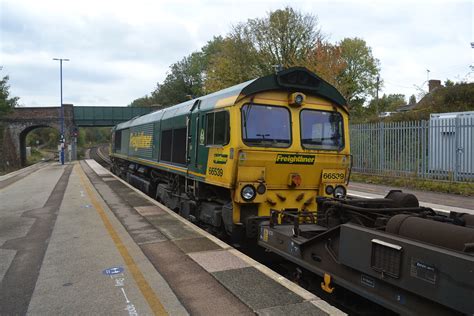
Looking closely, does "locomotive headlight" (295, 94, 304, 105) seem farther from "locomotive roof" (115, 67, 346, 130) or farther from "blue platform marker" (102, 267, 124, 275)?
"blue platform marker" (102, 267, 124, 275)

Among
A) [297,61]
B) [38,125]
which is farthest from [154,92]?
[297,61]

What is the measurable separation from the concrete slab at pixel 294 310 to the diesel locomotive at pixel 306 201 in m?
0.41

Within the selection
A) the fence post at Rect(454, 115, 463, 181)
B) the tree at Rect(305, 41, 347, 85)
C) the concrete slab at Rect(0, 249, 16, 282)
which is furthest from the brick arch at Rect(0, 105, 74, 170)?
the fence post at Rect(454, 115, 463, 181)

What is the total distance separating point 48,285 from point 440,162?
584 inches

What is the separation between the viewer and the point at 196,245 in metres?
7.21

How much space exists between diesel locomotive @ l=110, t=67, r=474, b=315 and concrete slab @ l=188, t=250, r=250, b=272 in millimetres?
468

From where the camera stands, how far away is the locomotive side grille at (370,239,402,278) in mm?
3658

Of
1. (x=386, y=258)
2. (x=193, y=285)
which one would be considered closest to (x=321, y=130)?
(x=193, y=285)

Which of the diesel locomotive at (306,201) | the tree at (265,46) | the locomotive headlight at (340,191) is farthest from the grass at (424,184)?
the tree at (265,46)

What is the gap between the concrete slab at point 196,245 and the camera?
695 cm

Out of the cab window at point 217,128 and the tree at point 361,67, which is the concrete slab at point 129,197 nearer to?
the cab window at point 217,128

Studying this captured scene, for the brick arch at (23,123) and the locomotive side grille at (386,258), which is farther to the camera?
the brick arch at (23,123)

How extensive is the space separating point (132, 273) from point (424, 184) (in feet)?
40.7

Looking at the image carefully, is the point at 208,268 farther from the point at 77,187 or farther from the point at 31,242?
the point at 77,187
